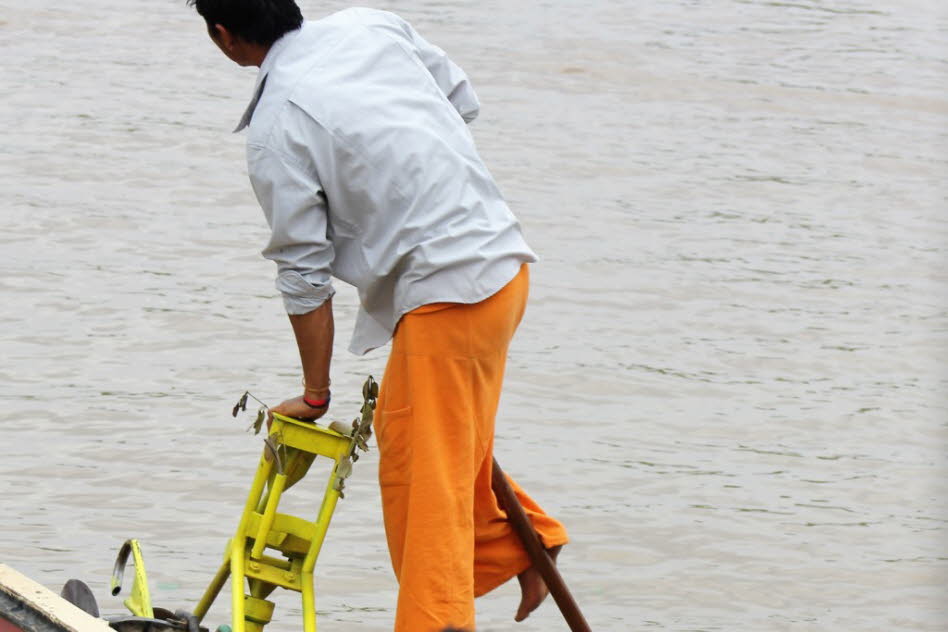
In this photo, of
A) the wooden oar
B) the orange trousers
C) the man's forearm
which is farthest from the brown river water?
the man's forearm

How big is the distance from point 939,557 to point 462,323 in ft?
8.40

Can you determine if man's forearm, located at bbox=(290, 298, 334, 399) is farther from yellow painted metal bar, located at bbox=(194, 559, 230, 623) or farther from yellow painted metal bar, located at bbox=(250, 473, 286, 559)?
yellow painted metal bar, located at bbox=(194, 559, 230, 623)

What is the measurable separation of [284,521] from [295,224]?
701 millimetres

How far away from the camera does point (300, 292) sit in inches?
Result: 138

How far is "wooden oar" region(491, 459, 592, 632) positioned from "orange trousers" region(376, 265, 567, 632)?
0.89 ft

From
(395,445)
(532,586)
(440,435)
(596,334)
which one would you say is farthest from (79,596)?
(596,334)

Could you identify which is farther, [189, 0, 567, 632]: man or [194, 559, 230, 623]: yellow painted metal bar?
[194, 559, 230, 623]: yellow painted metal bar

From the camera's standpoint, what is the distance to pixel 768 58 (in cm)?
1376

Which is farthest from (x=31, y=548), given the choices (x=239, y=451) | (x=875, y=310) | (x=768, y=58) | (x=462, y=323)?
(x=768, y=58)

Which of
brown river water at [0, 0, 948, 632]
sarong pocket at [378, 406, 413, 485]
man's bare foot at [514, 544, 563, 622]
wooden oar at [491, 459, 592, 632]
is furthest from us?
brown river water at [0, 0, 948, 632]

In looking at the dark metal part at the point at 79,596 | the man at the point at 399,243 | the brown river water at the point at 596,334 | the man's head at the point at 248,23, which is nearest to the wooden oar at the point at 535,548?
the man at the point at 399,243

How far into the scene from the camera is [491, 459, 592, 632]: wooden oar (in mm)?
3979

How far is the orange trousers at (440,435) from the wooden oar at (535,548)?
0.89 ft

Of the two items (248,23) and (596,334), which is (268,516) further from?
(596,334)
